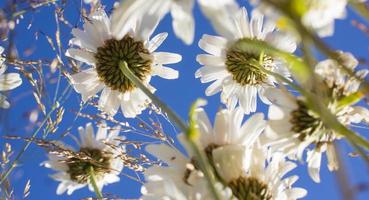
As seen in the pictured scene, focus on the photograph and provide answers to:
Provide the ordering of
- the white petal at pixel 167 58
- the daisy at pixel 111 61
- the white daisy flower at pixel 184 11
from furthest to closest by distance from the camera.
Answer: the white petal at pixel 167 58 → the daisy at pixel 111 61 → the white daisy flower at pixel 184 11

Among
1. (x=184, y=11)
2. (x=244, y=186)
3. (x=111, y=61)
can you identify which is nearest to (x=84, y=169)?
(x=111, y=61)

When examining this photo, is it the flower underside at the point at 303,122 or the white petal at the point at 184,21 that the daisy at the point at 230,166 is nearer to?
the flower underside at the point at 303,122

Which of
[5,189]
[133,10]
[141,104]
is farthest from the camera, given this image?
[141,104]

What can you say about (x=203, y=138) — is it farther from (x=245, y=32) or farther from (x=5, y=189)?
(x=245, y=32)

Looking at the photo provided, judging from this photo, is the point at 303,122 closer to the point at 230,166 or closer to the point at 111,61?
the point at 230,166

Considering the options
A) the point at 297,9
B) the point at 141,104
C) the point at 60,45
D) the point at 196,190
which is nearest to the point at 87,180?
the point at 141,104

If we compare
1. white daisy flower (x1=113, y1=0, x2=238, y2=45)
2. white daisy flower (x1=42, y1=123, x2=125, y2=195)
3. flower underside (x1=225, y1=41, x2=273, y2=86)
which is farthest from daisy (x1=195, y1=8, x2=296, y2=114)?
white daisy flower (x1=113, y1=0, x2=238, y2=45)

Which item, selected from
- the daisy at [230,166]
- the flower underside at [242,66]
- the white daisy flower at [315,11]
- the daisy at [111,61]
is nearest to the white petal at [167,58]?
the daisy at [111,61]
